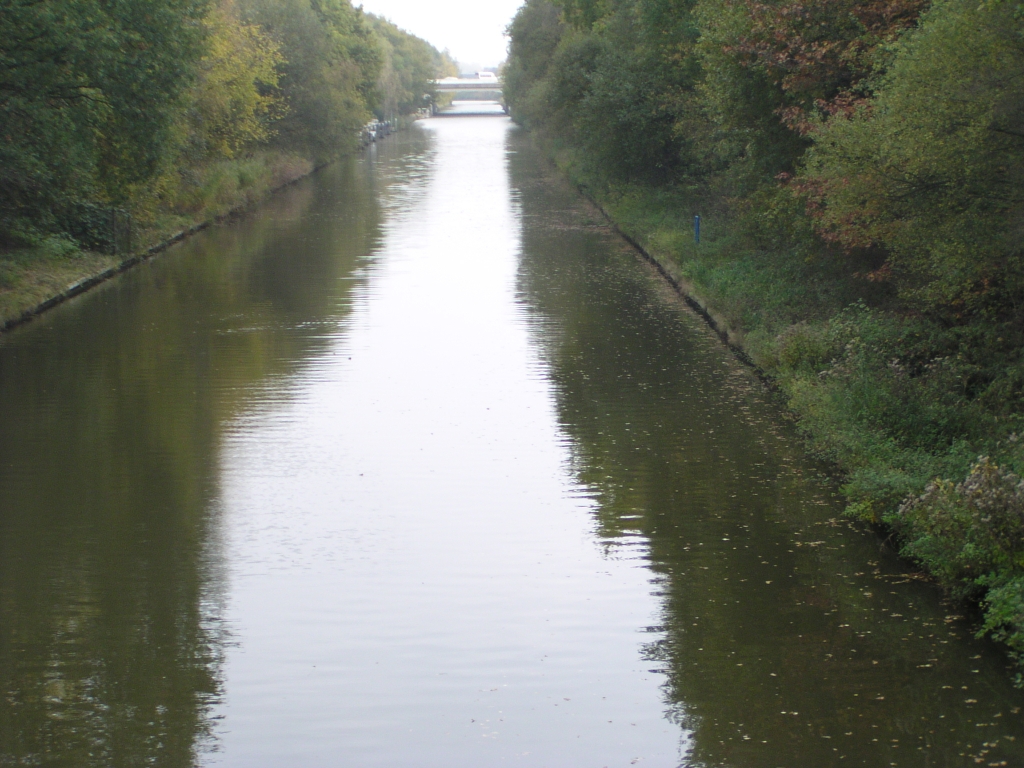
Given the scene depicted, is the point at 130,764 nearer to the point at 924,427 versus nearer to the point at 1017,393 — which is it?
the point at 924,427

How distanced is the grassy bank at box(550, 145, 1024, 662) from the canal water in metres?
0.35

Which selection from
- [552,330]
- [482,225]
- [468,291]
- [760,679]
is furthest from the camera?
[482,225]

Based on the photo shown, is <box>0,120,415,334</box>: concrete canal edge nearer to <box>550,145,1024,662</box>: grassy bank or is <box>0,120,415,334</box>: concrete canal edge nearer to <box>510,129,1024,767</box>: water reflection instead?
<box>510,129,1024,767</box>: water reflection

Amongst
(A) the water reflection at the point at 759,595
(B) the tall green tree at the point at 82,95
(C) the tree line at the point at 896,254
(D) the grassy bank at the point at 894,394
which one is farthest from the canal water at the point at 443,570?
(B) the tall green tree at the point at 82,95

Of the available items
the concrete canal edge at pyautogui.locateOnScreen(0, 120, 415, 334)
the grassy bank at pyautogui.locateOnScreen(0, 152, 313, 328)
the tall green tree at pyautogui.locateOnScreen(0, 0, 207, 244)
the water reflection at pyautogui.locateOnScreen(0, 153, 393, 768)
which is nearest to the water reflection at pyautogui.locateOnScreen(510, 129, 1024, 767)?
the water reflection at pyautogui.locateOnScreen(0, 153, 393, 768)

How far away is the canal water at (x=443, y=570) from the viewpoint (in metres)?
6.66

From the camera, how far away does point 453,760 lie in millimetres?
6305

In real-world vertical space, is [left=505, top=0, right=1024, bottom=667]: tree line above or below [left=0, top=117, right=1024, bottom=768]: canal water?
above

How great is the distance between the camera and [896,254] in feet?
45.2

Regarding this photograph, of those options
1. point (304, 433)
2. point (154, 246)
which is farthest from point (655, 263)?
point (304, 433)

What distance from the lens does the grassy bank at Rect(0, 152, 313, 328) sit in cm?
2066

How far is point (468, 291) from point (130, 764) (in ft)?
58.3

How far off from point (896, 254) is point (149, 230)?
21.0 metres

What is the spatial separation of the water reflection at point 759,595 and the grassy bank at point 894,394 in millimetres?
336
